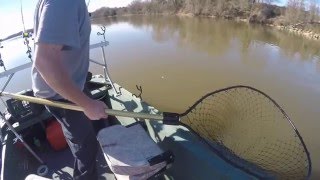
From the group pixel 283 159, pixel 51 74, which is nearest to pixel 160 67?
pixel 283 159

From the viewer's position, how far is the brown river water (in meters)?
7.59

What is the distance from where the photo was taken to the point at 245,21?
81.0 feet

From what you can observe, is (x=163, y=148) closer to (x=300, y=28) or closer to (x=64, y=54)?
(x=64, y=54)

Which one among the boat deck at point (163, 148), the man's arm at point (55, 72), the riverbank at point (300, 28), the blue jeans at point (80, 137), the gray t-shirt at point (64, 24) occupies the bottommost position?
the riverbank at point (300, 28)

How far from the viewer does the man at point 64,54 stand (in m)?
1.50

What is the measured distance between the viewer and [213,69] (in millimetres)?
10445

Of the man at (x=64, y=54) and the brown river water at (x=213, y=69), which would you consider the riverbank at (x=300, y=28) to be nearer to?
the brown river water at (x=213, y=69)

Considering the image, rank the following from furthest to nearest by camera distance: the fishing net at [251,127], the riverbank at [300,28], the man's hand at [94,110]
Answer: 1. the riverbank at [300,28]
2. the fishing net at [251,127]
3. the man's hand at [94,110]

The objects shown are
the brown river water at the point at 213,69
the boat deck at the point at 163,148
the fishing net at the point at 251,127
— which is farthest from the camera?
the brown river water at the point at 213,69

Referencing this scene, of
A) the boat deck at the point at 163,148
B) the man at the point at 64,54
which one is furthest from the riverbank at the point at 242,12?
the man at the point at 64,54

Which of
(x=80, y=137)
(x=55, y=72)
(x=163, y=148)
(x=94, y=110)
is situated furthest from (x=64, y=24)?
(x=163, y=148)

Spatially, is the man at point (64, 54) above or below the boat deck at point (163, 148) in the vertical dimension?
above

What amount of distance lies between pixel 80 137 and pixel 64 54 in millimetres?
609

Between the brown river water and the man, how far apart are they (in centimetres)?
347
